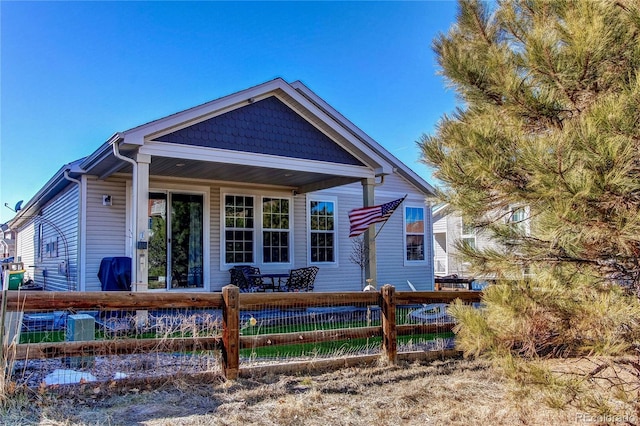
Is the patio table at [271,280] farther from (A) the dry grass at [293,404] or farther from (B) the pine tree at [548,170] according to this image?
(B) the pine tree at [548,170]

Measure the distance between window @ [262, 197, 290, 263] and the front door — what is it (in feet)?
5.06

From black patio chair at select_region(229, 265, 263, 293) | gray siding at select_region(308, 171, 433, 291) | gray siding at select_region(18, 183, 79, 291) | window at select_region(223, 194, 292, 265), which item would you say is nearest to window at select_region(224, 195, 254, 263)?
window at select_region(223, 194, 292, 265)

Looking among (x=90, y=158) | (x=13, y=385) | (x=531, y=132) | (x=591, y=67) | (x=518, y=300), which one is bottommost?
(x=13, y=385)

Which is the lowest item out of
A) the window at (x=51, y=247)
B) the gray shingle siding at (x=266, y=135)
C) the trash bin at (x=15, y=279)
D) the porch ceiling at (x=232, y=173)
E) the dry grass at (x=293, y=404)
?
the dry grass at (x=293, y=404)

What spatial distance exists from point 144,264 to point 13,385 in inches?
140

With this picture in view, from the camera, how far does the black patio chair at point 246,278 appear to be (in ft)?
32.3

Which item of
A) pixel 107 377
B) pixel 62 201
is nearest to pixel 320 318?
pixel 107 377

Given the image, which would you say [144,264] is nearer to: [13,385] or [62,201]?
[13,385]

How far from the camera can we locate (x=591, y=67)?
2.62 metres

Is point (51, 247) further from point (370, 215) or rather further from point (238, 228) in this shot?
point (370, 215)

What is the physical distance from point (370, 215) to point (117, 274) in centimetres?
469

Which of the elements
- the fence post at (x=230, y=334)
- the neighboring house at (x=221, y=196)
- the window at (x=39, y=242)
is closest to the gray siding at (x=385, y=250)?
the neighboring house at (x=221, y=196)

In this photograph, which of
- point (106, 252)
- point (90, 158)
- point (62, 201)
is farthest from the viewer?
point (62, 201)

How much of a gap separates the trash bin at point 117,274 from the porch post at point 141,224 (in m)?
1.21
